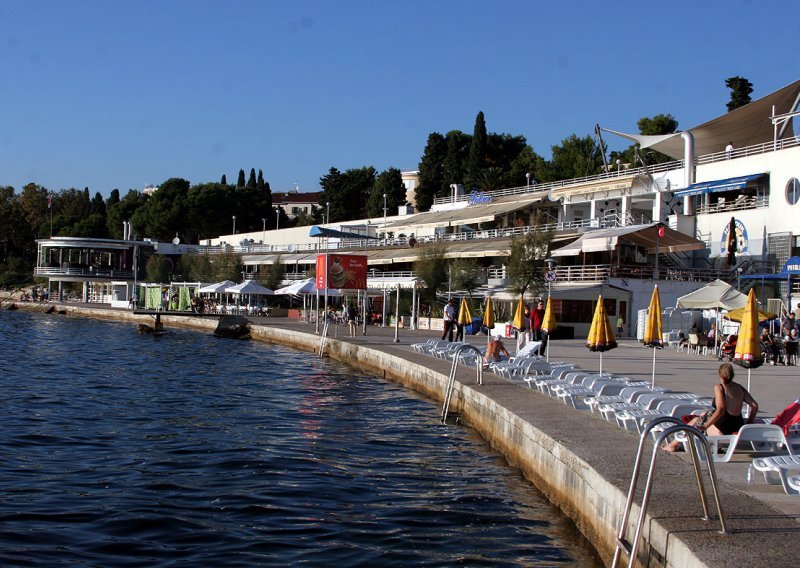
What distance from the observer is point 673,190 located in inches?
1923

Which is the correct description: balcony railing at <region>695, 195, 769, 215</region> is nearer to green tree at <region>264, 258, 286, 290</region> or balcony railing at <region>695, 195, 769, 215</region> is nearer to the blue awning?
the blue awning

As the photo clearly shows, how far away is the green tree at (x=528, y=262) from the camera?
138 ft

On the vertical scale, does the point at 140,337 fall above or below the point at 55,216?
below

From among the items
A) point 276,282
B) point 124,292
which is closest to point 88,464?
point 276,282

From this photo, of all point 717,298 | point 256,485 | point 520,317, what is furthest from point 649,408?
point 520,317

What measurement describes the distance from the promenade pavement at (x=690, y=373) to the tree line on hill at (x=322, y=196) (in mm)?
41958

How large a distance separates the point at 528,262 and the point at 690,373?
814 inches

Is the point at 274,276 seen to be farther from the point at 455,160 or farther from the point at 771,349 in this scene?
the point at 771,349

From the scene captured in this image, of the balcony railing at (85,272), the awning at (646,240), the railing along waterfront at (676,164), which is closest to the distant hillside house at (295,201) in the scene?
the balcony railing at (85,272)

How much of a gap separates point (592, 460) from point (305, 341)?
2718cm

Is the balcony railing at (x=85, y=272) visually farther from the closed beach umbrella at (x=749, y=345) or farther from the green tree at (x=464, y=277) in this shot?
the closed beach umbrella at (x=749, y=345)

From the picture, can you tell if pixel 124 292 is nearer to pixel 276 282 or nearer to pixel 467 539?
pixel 276 282

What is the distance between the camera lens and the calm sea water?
8.97 meters

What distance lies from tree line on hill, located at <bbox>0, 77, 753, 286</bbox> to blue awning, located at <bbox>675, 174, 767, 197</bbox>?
72.3ft
